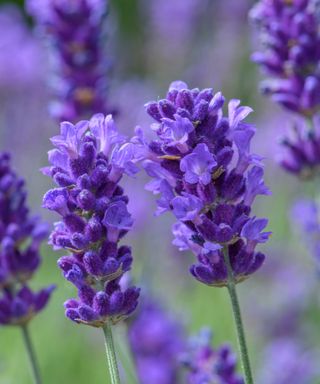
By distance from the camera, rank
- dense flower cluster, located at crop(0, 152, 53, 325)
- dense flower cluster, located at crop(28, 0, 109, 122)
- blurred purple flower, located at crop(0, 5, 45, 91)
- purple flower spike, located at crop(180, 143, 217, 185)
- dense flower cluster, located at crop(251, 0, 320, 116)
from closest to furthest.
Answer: purple flower spike, located at crop(180, 143, 217, 185) → dense flower cluster, located at crop(0, 152, 53, 325) → dense flower cluster, located at crop(251, 0, 320, 116) → dense flower cluster, located at crop(28, 0, 109, 122) → blurred purple flower, located at crop(0, 5, 45, 91)

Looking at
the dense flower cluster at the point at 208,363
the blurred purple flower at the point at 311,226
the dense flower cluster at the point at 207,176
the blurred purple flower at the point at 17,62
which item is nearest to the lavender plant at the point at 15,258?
the dense flower cluster at the point at 208,363

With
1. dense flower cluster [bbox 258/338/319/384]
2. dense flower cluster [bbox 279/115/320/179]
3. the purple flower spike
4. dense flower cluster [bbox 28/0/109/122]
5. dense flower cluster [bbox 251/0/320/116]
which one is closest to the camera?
the purple flower spike

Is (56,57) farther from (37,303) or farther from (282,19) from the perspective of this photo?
(37,303)

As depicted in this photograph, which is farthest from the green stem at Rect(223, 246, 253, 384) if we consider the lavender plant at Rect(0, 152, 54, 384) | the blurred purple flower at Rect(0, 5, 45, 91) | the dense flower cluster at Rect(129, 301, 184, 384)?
the blurred purple flower at Rect(0, 5, 45, 91)

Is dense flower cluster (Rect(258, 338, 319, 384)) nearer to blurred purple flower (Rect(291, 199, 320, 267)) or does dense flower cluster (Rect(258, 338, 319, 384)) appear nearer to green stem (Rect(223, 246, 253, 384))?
blurred purple flower (Rect(291, 199, 320, 267))

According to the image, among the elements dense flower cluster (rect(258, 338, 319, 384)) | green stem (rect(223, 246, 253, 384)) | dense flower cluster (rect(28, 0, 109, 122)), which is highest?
dense flower cluster (rect(28, 0, 109, 122))

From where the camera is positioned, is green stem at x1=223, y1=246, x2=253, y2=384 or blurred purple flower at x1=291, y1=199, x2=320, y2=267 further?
blurred purple flower at x1=291, y1=199, x2=320, y2=267

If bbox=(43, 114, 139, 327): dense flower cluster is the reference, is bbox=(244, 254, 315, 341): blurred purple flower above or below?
above

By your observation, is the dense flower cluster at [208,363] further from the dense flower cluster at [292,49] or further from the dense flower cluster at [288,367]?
the dense flower cluster at [288,367]

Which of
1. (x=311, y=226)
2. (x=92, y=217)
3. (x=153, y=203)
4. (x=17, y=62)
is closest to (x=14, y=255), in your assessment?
(x=92, y=217)
